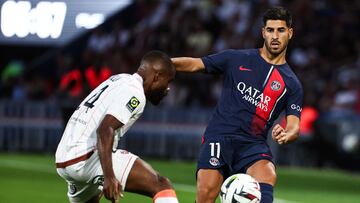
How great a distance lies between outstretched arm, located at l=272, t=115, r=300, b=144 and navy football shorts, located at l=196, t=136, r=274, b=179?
36 cm

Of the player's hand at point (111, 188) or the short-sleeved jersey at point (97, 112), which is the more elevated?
the short-sleeved jersey at point (97, 112)

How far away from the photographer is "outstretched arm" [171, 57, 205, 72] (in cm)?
973

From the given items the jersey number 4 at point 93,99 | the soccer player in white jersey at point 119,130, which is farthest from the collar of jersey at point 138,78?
the jersey number 4 at point 93,99

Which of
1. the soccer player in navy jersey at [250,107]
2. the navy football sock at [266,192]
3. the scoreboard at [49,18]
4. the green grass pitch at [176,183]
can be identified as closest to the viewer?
the navy football sock at [266,192]

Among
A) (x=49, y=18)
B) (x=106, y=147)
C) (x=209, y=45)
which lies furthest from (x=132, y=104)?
(x=49, y=18)

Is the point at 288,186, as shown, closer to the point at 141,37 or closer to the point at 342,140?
the point at 342,140

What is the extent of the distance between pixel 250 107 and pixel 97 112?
1841mm

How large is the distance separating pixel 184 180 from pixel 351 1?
346 inches

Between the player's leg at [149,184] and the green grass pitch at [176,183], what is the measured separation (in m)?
4.79

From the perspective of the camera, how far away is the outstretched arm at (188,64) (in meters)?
9.73

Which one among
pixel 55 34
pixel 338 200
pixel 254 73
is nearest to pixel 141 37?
pixel 55 34

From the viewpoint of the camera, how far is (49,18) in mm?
A: 24297

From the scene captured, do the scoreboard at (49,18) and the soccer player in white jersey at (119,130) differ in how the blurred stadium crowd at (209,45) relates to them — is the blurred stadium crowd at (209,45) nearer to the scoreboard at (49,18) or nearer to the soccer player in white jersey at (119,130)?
the scoreboard at (49,18)

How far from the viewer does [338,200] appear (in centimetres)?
1528
